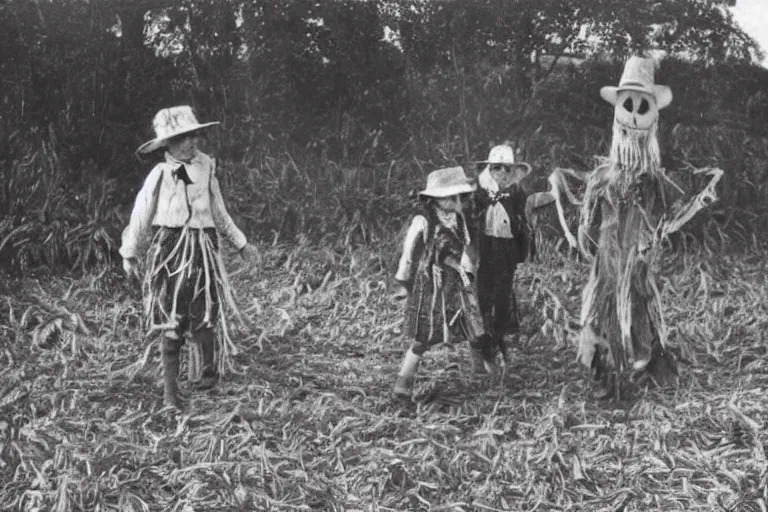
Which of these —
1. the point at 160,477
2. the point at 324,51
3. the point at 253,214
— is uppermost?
the point at 324,51

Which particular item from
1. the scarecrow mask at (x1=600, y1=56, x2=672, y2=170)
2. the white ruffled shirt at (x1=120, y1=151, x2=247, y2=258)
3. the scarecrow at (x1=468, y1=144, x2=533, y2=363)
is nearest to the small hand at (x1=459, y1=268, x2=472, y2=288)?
the scarecrow at (x1=468, y1=144, x2=533, y2=363)

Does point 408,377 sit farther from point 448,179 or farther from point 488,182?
point 488,182

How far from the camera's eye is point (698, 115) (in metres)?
8.65

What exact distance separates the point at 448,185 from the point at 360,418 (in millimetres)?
1374

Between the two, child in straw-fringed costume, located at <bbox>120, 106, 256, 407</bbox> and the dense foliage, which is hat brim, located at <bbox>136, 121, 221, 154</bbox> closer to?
child in straw-fringed costume, located at <bbox>120, 106, 256, 407</bbox>

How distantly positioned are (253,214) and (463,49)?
236cm

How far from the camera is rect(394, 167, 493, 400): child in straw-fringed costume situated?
18.0ft

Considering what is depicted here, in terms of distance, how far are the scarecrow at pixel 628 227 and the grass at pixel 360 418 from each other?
0.94ft

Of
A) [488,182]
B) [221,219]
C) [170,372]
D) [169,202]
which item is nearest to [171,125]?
[169,202]

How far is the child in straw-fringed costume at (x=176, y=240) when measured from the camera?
18.0 feet

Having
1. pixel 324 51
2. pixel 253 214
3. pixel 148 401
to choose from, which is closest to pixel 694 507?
pixel 148 401

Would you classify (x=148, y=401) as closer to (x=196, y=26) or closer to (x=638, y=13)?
(x=196, y=26)

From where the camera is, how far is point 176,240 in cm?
558

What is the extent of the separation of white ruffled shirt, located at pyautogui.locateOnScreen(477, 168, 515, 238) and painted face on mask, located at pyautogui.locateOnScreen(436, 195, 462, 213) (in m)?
0.59
